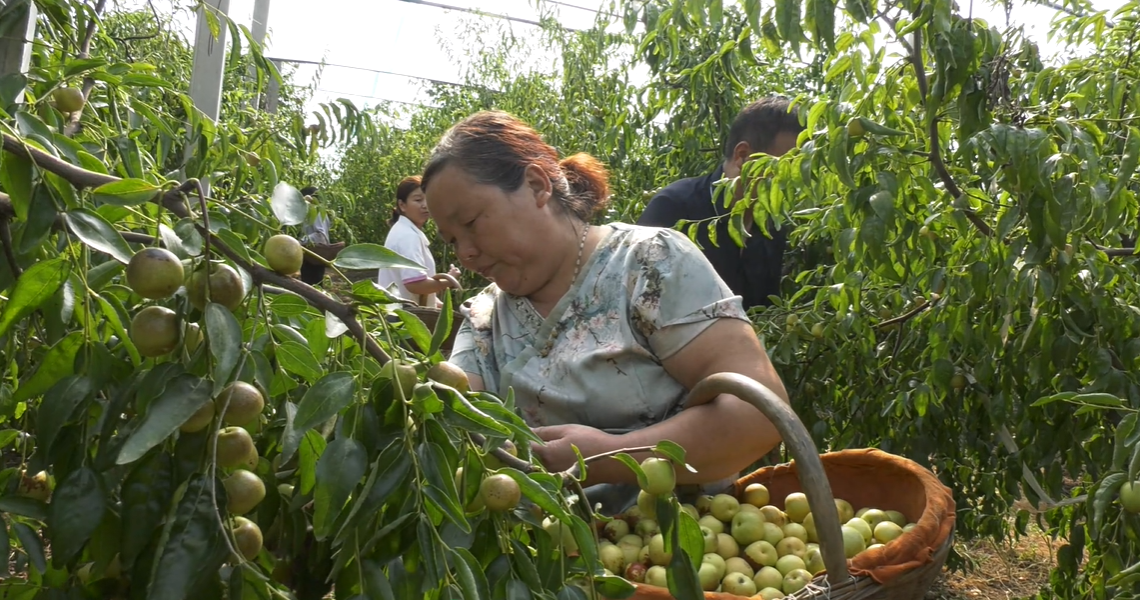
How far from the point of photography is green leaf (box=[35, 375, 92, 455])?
2.10 feet

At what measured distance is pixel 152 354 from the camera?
66 cm

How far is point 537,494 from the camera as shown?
2.29ft

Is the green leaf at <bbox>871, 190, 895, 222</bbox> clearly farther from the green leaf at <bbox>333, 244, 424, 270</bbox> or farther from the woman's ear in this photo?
the green leaf at <bbox>333, 244, 424, 270</bbox>

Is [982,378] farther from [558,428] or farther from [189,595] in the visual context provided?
[189,595]

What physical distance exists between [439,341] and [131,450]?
8.7 inches

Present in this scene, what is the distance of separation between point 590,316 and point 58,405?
1202mm


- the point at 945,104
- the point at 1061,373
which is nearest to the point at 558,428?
the point at 945,104

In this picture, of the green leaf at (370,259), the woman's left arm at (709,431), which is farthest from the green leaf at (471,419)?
the woman's left arm at (709,431)

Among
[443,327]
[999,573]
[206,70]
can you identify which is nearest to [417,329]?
[443,327]

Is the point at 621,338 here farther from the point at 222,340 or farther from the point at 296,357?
the point at 222,340

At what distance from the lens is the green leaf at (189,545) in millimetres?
575

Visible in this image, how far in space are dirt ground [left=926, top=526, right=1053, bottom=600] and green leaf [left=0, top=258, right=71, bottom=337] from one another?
11.1ft

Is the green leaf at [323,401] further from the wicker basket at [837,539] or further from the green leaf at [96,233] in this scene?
the wicker basket at [837,539]

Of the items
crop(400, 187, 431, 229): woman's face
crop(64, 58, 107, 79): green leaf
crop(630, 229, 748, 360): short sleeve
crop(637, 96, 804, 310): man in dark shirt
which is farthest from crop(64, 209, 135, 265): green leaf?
crop(400, 187, 431, 229): woman's face
